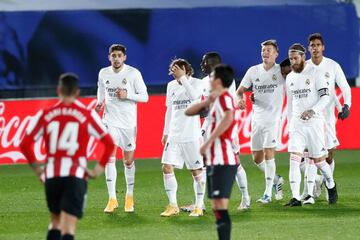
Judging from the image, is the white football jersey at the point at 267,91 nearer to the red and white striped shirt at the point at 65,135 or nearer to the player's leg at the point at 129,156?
the player's leg at the point at 129,156

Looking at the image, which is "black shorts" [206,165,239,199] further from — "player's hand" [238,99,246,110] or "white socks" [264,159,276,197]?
"white socks" [264,159,276,197]

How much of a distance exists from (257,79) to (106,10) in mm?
8847

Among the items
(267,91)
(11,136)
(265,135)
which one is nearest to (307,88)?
(267,91)

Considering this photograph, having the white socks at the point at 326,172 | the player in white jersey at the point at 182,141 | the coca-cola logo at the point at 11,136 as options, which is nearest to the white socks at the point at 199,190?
the player in white jersey at the point at 182,141

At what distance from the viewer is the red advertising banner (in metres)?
20.1

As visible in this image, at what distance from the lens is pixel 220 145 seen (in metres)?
11.1

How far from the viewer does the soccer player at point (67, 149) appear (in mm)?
9930

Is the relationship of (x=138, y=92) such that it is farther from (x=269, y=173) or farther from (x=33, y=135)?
(x=33, y=135)

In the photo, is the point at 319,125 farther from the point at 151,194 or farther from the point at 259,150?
the point at 151,194

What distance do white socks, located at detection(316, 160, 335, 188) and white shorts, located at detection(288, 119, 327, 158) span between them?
13 centimetres

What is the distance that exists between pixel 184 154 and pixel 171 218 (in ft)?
2.72

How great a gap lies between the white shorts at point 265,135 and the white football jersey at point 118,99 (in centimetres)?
170

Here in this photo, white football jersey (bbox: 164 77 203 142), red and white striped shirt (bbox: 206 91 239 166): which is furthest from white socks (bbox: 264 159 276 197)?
red and white striped shirt (bbox: 206 91 239 166)

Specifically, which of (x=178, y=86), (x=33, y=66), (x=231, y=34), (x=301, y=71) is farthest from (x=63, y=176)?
(x=231, y=34)
